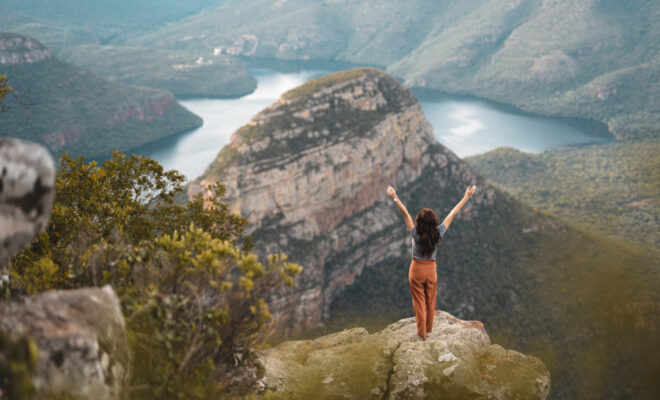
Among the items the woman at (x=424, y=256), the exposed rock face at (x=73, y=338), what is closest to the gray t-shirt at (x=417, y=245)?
the woman at (x=424, y=256)

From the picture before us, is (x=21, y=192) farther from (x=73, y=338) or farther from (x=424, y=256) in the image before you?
(x=424, y=256)

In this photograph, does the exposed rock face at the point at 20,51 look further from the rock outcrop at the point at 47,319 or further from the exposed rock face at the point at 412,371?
the rock outcrop at the point at 47,319

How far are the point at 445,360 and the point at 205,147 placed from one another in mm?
180266

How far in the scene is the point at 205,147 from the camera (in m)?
183

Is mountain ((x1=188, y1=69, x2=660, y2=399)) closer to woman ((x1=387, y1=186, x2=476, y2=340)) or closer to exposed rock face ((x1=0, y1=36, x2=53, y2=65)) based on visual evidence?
woman ((x1=387, y1=186, x2=476, y2=340))

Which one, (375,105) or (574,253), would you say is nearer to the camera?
(574,253)

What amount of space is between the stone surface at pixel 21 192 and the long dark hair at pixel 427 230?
935 cm

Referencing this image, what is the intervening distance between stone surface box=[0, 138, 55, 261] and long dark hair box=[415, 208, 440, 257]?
30.7ft

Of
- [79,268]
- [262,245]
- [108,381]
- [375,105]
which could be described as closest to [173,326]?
[108,381]

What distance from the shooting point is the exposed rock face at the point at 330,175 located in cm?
7525

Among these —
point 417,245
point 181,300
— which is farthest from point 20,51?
point 417,245

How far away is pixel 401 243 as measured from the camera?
89.4 metres

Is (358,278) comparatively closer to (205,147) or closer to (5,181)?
(5,181)

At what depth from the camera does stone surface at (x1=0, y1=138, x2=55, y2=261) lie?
24.3ft
